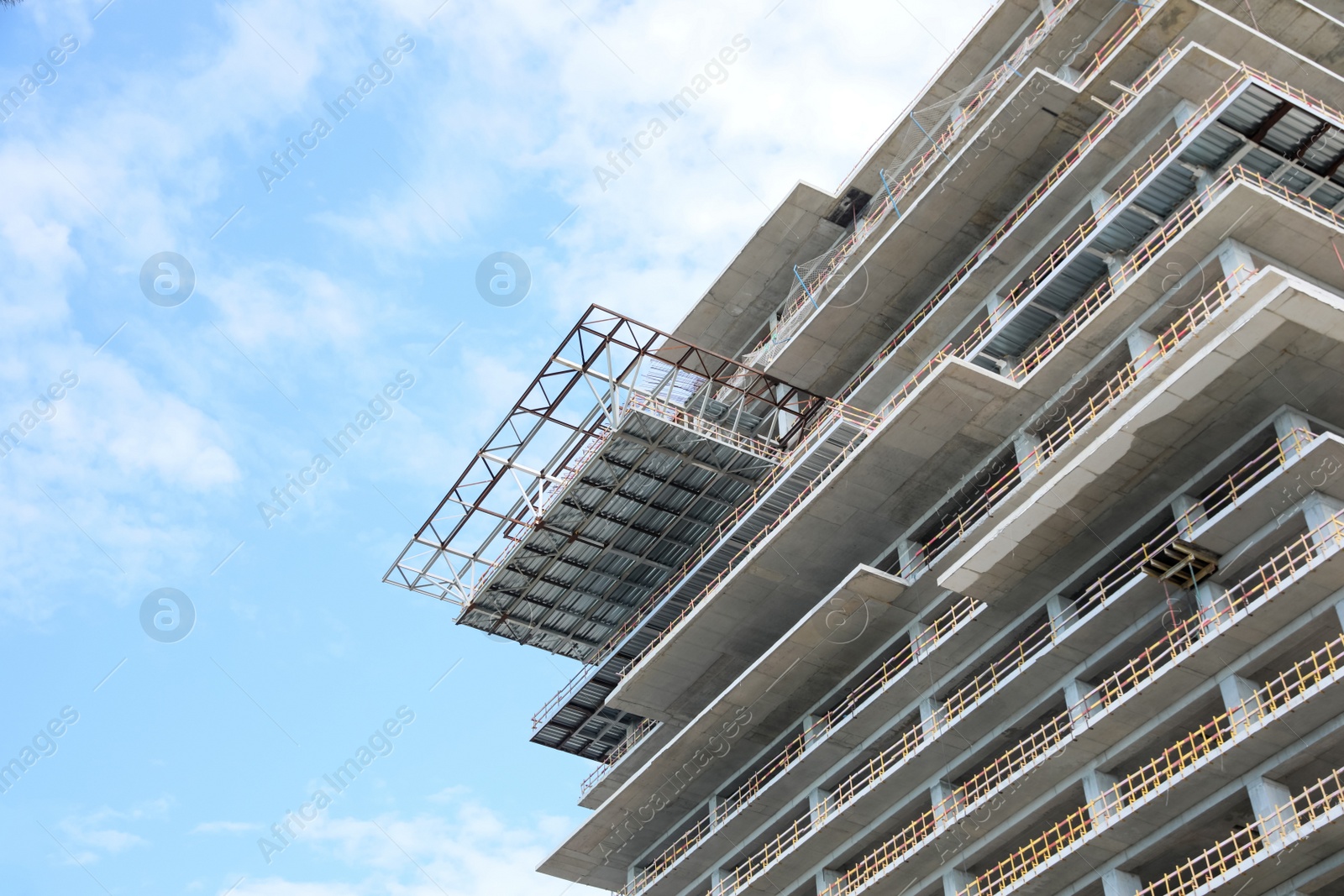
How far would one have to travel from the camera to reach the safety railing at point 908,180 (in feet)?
118

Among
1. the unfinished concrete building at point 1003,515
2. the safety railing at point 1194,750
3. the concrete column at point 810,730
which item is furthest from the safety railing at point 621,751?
the safety railing at point 1194,750

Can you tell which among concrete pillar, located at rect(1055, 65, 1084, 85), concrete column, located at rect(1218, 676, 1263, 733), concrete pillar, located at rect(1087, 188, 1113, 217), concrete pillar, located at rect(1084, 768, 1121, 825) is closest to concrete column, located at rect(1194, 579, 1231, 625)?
concrete column, located at rect(1218, 676, 1263, 733)

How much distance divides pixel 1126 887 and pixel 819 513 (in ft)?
39.0

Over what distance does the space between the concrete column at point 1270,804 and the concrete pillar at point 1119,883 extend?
311 centimetres

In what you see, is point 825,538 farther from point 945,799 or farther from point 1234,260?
point 1234,260

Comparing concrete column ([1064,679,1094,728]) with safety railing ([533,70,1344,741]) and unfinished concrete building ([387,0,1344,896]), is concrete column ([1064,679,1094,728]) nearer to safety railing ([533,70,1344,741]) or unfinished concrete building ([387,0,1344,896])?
unfinished concrete building ([387,0,1344,896])

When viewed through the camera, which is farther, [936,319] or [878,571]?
[936,319]

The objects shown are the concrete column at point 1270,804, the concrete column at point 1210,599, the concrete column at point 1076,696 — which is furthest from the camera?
the concrete column at point 1076,696

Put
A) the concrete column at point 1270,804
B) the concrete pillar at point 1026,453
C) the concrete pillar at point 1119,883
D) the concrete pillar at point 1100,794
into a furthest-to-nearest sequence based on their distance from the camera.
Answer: the concrete pillar at point 1026,453 → the concrete pillar at point 1100,794 → the concrete pillar at point 1119,883 → the concrete column at point 1270,804

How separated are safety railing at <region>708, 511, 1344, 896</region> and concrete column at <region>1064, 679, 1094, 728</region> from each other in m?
0.04

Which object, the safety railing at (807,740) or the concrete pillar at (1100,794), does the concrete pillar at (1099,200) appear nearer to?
Answer: the safety railing at (807,740)

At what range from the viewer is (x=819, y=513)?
3416 cm

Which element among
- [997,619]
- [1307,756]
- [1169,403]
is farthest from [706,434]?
[1307,756]

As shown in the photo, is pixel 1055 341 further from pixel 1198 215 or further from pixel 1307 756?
pixel 1307 756
